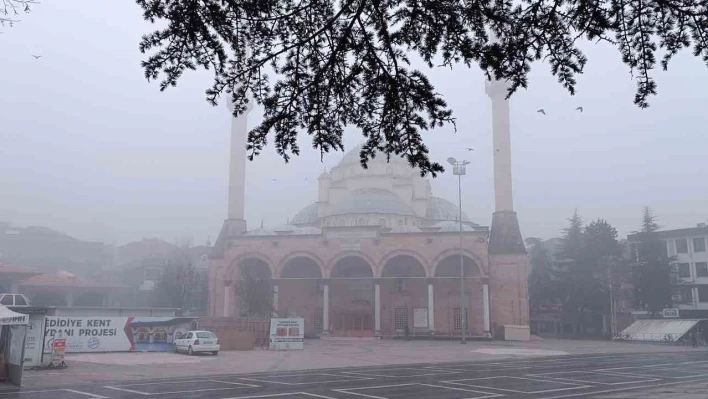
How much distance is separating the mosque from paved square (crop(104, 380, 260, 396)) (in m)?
26.9

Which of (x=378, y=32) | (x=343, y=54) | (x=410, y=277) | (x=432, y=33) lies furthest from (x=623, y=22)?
(x=410, y=277)

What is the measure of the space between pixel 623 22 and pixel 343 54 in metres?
2.80

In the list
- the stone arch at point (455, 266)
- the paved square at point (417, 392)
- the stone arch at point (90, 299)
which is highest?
the stone arch at point (455, 266)

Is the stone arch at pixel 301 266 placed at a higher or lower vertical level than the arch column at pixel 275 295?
higher

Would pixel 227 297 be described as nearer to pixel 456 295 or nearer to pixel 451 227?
pixel 456 295

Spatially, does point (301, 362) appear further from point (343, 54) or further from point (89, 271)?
point (89, 271)

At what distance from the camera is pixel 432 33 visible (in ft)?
20.3

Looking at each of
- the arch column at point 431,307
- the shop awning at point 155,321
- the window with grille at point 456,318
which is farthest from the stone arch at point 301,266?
the shop awning at point 155,321

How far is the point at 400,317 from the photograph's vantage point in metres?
44.2

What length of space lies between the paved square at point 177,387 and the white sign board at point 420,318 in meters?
29.7

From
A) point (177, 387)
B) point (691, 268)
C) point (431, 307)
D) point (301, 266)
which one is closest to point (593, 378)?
point (177, 387)

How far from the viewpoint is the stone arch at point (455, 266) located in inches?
1672

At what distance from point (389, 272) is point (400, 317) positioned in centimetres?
347

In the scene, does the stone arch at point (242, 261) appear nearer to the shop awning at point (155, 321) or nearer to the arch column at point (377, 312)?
the arch column at point (377, 312)
